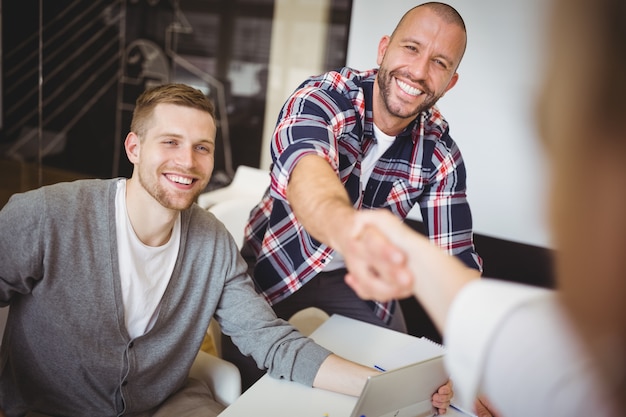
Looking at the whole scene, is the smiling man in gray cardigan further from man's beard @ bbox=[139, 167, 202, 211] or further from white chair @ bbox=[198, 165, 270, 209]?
white chair @ bbox=[198, 165, 270, 209]

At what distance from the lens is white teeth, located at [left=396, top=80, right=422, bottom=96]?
1.55 m

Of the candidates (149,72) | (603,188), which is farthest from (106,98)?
(603,188)

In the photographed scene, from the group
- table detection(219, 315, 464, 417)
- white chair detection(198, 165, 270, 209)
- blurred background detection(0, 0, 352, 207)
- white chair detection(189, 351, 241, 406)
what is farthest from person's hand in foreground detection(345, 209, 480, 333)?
blurred background detection(0, 0, 352, 207)

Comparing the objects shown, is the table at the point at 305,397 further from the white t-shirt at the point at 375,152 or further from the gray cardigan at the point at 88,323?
the white t-shirt at the point at 375,152

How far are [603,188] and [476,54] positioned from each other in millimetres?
2001

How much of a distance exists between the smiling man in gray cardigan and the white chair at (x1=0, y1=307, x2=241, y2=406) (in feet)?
0.13

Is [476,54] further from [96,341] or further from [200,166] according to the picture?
[96,341]

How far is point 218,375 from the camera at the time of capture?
150 cm

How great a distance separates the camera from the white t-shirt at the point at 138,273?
4.38 ft

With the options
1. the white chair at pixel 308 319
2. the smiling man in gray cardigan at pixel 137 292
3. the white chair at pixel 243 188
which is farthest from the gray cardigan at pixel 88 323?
the white chair at pixel 243 188

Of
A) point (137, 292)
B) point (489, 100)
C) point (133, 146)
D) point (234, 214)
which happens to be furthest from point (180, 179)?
point (489, 100)

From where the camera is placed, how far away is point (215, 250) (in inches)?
57.1

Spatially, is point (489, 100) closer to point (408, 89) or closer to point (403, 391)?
point (408, 89)

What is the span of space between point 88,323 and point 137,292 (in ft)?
0.39
